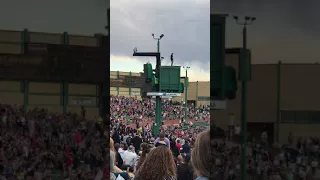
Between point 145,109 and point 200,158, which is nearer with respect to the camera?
point 200,158

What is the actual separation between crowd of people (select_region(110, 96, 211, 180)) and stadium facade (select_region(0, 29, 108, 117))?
0.52 metres

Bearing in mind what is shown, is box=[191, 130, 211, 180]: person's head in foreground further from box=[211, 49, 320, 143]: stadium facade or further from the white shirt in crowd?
the white shirt in crowd

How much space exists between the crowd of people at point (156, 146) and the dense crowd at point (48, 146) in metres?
0.19

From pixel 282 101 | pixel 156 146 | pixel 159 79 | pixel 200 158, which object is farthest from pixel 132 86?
pixel 200 158

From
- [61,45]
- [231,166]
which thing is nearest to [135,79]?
[61,45]

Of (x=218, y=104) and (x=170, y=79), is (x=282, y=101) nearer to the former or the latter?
(x=218, y=104)

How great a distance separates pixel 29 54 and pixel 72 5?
21.3 inches

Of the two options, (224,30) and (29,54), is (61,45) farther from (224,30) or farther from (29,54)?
(224,30)

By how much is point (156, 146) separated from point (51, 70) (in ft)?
3.60

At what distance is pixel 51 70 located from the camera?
10.7ft

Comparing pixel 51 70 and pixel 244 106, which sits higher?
pixel 51 70

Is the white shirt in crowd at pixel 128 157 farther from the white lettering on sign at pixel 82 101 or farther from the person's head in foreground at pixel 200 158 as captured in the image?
the person's head in foreground at pixel 200 158

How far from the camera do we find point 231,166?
3223 millimetres

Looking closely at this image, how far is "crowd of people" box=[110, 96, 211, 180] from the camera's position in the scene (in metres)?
2.50
